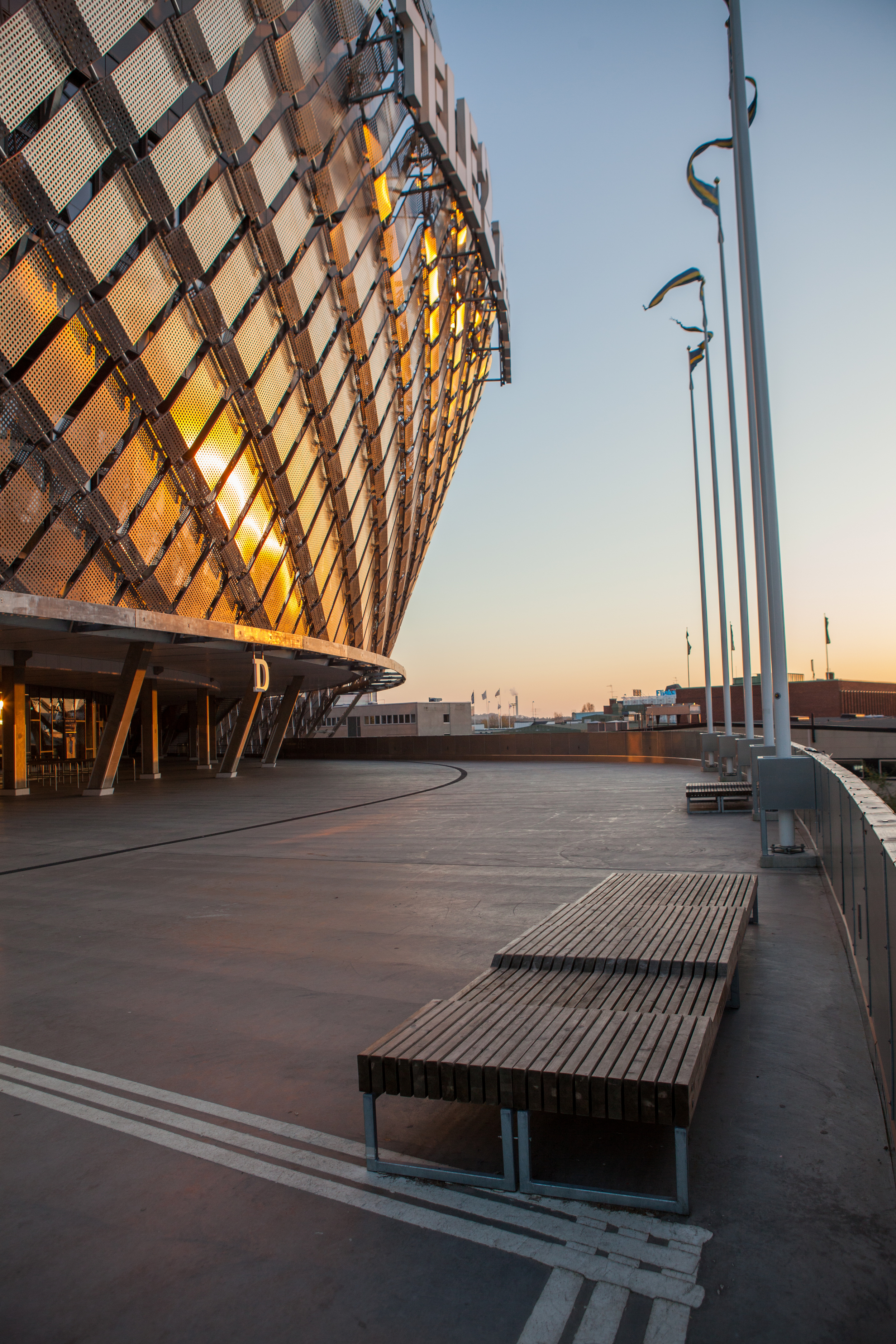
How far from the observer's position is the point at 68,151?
1836 centimetres

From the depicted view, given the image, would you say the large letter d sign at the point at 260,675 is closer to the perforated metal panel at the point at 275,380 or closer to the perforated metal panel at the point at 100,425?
the perforated metal panel at the point at 275,380

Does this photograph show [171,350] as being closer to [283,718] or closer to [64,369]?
[64,369]

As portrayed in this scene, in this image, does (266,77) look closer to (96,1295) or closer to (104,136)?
(104,136)

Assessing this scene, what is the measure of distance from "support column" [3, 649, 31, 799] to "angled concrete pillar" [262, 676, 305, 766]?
1127cm

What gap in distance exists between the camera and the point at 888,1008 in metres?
4.09

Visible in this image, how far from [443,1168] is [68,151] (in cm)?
2062

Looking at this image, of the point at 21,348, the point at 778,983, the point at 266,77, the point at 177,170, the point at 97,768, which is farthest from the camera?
the point at 97,768

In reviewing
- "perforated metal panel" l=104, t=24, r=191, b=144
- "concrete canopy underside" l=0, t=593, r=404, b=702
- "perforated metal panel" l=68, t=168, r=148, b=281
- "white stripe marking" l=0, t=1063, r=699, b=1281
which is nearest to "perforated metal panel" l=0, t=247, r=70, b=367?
"perforated metal panel" l=68, t=168, r=148, b=281

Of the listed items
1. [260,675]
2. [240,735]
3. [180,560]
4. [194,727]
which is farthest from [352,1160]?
[194,727]

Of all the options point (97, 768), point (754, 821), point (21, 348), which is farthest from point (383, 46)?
point (754, 821)

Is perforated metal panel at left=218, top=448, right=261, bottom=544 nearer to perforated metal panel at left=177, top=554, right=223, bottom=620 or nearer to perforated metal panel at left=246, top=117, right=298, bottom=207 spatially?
perforated metal panel at left=177, top=554, right=223, bottom=620

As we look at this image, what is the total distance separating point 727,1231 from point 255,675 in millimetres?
25314

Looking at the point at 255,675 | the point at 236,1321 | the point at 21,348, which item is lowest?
the point at 236,1321

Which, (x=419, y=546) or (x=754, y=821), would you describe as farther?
(x=419, y=546)
